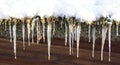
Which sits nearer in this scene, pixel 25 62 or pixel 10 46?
pixel 25 62

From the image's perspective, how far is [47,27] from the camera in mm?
1712

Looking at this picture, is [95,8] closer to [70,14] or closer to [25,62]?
[70,14]

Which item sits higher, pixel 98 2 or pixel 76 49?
pixel 98 2

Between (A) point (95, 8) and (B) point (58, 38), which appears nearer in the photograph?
(A) point (95, 8)

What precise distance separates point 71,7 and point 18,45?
0.38 metres

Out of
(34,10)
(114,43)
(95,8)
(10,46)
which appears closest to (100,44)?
(114,43)

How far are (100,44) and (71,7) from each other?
24 centimetres

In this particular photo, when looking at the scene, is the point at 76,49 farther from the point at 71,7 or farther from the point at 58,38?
the point at 71,7

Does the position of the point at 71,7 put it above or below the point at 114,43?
above

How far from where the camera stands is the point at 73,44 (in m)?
1.76

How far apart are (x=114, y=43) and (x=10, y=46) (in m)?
0.55

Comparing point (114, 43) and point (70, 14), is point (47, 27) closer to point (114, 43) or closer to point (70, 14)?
point (70, 14)

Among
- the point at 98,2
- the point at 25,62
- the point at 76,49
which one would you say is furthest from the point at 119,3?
the point at 25,62

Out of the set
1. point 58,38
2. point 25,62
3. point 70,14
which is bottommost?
point 25,62
